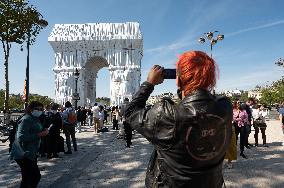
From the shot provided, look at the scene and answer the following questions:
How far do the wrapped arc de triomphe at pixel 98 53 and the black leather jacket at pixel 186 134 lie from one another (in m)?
49.7

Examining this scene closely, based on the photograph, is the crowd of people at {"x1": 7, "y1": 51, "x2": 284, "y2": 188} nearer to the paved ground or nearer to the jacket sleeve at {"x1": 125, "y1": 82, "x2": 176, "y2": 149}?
the jacket sleeve at {"x1": 125, "y1": 82, "x2": 176, "y2": 149}

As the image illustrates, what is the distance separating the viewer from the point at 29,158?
5828 millimetres

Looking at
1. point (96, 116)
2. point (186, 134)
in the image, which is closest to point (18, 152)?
point (186, 134)

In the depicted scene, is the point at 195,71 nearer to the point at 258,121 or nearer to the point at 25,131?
the point at 25,131

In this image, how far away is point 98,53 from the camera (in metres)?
53.8

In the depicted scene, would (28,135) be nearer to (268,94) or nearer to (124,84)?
(124,84)

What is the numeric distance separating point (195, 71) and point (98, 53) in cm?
5254

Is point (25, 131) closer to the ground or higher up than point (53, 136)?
higher up

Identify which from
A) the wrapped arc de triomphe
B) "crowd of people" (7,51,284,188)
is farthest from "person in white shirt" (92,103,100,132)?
the wrapped arc de triomphe

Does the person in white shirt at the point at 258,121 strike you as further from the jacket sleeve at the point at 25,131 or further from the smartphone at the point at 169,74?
the smartphone at the point at 169,74

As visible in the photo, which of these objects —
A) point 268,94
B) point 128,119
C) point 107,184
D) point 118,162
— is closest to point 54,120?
point 118,162

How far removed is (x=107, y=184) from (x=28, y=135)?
2.44 meters

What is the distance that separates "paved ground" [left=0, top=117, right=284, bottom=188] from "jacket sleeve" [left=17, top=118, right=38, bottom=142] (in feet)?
6.74

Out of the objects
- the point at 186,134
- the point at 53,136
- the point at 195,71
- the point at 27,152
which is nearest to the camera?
the point at 186,134
